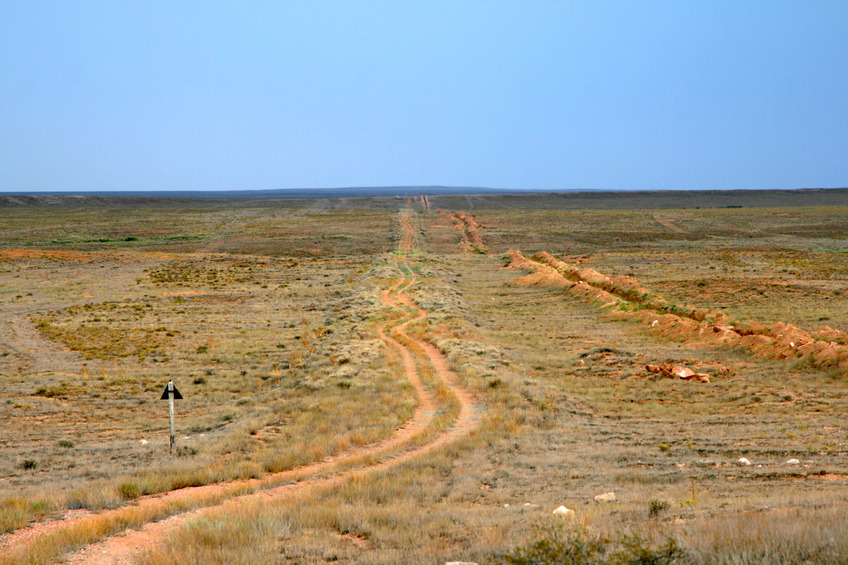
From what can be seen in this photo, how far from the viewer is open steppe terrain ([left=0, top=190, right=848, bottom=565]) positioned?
6883 mm

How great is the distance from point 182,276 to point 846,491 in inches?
1837

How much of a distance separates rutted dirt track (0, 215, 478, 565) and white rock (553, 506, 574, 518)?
3.51 meters

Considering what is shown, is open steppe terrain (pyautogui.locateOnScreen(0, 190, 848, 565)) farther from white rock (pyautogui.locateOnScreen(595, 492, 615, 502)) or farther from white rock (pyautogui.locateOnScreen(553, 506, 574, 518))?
white rock (pyautogui.locateOnScreen(553, 506, 574, 518))

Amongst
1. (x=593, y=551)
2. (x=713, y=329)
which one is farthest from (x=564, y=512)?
(x=713, y=329)

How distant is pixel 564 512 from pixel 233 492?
15.1 ft

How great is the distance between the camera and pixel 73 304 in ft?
123

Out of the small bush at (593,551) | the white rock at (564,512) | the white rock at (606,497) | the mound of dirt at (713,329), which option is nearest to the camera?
the small bush at (593,551)

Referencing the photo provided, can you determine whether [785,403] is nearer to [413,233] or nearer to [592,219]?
[413,233]

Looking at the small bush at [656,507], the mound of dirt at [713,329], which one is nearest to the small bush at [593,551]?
the small bush at [656,507]

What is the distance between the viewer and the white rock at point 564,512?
7.30 metres

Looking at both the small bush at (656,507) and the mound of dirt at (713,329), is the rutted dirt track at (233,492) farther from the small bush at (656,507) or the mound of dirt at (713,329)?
the mound of dirt at (713,329)

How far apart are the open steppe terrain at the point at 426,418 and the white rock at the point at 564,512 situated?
0.23m

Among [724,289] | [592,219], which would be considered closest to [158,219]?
[592,219]

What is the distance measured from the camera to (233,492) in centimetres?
945
